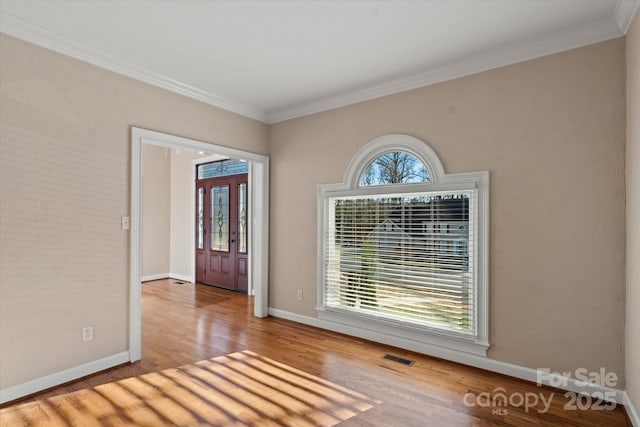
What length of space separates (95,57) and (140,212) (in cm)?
143

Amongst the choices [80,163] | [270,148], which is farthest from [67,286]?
[270,148]

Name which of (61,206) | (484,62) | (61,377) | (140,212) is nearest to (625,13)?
(484,62)

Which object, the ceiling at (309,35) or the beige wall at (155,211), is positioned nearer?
the ceiling at (309,35)

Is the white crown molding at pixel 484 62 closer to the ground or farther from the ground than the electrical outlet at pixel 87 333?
farther from the ground

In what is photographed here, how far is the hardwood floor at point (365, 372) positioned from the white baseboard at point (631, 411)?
0.17 ft

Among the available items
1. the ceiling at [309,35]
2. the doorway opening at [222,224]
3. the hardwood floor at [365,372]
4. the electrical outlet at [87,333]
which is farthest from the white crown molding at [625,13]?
the doorway opening at [222,224]

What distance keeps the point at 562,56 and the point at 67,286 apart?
4.52 metres

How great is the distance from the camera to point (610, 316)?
246cm

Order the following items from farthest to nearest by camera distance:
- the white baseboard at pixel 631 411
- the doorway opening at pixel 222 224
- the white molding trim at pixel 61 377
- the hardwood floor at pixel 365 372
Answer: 1. the doorway opening at pixel 222 224
2. the white molding trim at pixel 61 377
3. the hardwood floor at pixel 365 372
4. the white baseboard at pixel 631 411

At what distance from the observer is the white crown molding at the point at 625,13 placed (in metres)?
2.14

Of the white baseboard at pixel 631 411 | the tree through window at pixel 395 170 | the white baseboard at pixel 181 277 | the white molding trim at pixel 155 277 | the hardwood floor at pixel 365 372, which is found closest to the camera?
the white baseboard at pixel 631 411

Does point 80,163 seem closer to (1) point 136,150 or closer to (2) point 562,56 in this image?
(1) point 136,150

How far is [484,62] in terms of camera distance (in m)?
2.98

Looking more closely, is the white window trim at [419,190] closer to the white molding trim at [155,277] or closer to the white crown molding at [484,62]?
the white crown molding at [484,62]
